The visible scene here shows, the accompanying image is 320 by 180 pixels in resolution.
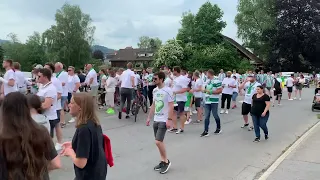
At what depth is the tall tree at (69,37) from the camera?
6131cm

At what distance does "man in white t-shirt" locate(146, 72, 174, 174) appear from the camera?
6.54 metres

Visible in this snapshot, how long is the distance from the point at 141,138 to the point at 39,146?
22.5ft

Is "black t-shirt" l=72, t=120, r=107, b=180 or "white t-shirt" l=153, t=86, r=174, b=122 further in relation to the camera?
"white t-shirt" l=153, t=86, r=174, b=122

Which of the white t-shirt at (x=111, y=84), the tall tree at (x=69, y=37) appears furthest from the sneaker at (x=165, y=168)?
the tall tree at (x=69, y=37)

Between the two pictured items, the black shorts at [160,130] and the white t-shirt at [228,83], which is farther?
the white t-shirt at [228,83]

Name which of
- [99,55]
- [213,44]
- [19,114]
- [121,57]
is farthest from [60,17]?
[19,114]

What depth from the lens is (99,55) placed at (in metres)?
110

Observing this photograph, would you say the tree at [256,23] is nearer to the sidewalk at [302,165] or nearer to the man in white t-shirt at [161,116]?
the sidewalk at [302,165]

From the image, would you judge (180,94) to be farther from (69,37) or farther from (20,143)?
(69,37)

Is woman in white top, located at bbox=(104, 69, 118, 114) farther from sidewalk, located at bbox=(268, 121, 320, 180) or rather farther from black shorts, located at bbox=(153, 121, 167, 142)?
sidewalk, located at bbox=(268, 121, 320, 180)

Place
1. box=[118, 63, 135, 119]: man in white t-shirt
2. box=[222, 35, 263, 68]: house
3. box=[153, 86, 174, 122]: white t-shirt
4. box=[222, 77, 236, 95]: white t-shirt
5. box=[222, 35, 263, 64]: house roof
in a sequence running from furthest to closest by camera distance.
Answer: box=[222, 35, 263, 64]: house roof < box=[222, 35, 263, 68]: house < box=[222, 77, 236, 95]: white t-shirt < box=[118, 63, 135, 119]: man in white t-shirt < box=[153, 86, 174, 122]: white t-shirt

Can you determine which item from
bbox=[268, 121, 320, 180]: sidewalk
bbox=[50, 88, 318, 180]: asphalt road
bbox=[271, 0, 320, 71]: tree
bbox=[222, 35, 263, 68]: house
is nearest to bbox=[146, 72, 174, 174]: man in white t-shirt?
bbox=[50, 88, 318, 180]: asphalt road

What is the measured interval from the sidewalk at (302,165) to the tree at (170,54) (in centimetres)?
3568

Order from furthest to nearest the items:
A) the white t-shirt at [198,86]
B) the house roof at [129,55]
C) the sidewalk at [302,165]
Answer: the house roof at [129,55], the white t-shirt at [198,86], the sidewalk at [302,165]
